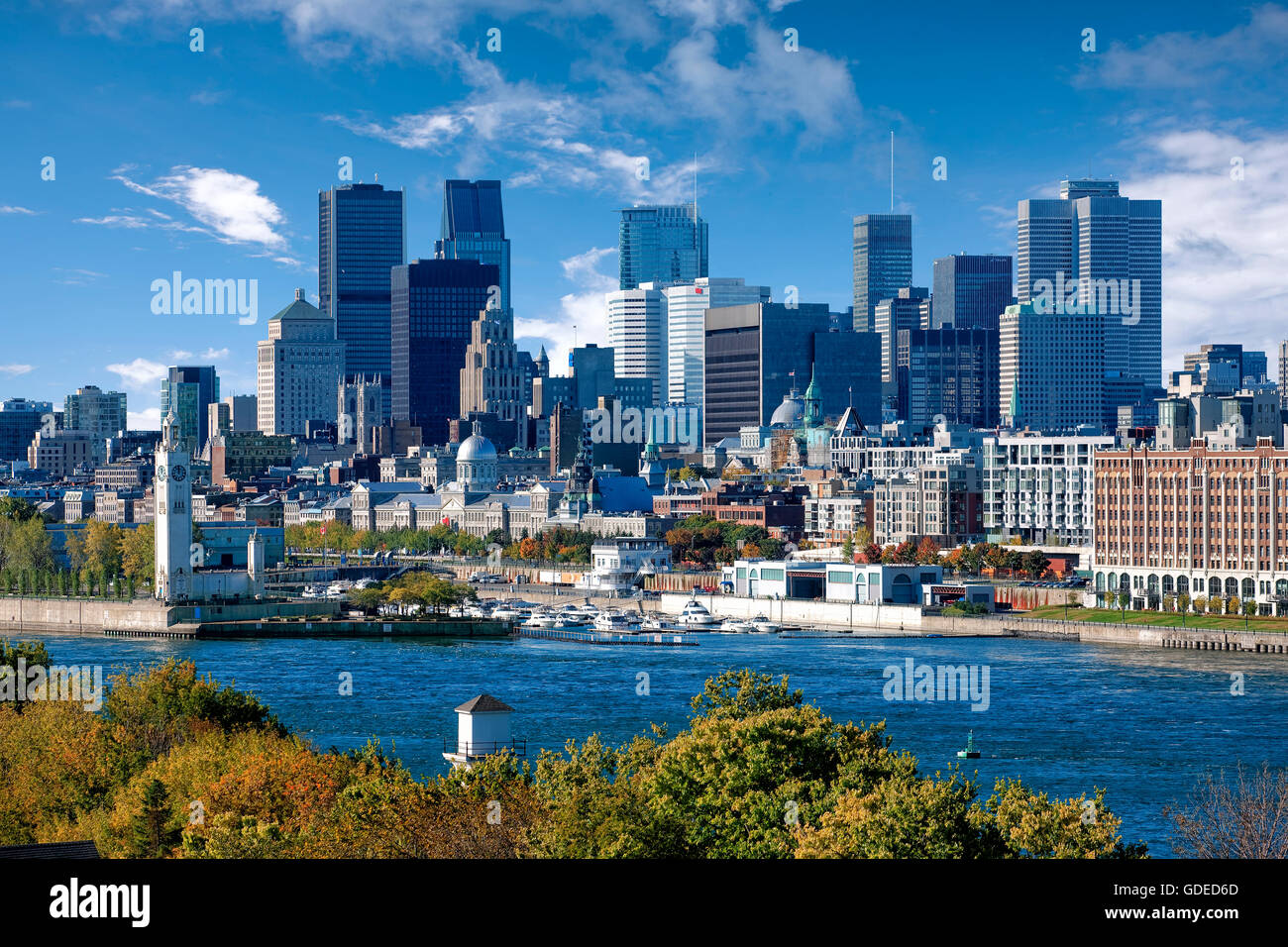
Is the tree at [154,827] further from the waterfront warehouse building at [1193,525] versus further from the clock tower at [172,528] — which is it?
the waterfront warehouse building at [1193,525]

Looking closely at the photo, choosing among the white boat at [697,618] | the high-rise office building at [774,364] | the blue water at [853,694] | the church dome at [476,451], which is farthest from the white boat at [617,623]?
the high-rise office building at [774,364]

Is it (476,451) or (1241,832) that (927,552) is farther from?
(1241,832)

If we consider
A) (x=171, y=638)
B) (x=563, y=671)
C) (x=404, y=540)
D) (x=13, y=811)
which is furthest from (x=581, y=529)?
(x=13, y=811)

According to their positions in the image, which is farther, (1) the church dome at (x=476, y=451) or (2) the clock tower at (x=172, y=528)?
(1) the church dome at (x=476, y=451)

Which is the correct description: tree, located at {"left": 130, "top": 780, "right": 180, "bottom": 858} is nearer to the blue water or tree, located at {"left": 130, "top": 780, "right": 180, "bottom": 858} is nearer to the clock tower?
the blue water
